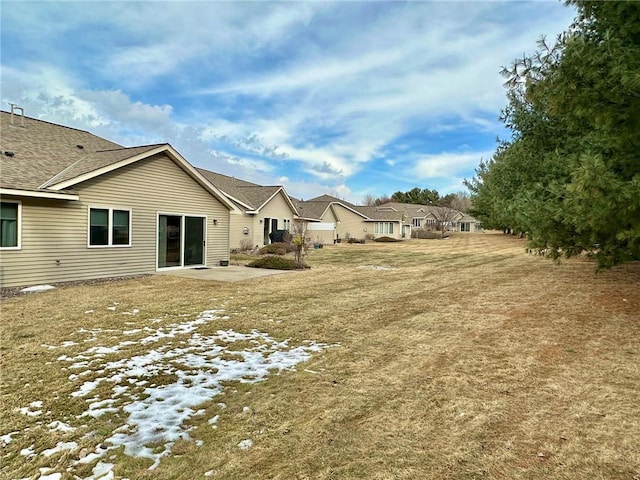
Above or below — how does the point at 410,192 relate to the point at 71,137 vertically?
above

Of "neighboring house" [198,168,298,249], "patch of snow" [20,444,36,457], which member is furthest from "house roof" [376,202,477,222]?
"patch of snow" [20,444,36,457]

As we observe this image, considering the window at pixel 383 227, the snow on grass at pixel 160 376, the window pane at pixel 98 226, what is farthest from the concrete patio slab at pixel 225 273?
the window at pixel 383 227

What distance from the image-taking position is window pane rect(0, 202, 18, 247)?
9.62 m

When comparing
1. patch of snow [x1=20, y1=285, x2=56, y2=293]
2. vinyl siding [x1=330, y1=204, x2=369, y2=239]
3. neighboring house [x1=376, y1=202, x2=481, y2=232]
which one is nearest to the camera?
patch of snow [x1=20, y1=285, x2=56, y2=293]

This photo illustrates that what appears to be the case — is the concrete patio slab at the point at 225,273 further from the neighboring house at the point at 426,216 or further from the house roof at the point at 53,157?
the neighboring house at the point at 426,216

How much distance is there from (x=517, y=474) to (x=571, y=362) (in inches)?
117

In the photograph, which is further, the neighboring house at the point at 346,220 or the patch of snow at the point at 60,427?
the neighboring house at the point at 346,220

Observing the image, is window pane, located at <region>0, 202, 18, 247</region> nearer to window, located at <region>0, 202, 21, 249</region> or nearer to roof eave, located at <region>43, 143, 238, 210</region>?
window, located at <region>0, 202, 21, 249</region>

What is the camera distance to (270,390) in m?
4.01

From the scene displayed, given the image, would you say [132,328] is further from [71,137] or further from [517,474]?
[71,137]

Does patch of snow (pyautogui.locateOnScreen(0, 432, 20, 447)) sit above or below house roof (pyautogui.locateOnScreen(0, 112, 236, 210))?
below

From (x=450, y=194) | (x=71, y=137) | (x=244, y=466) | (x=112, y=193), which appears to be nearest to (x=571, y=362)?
(x=244, y=466)

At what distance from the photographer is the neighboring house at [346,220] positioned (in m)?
37.3

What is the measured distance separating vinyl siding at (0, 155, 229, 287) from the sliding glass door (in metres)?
0.31
